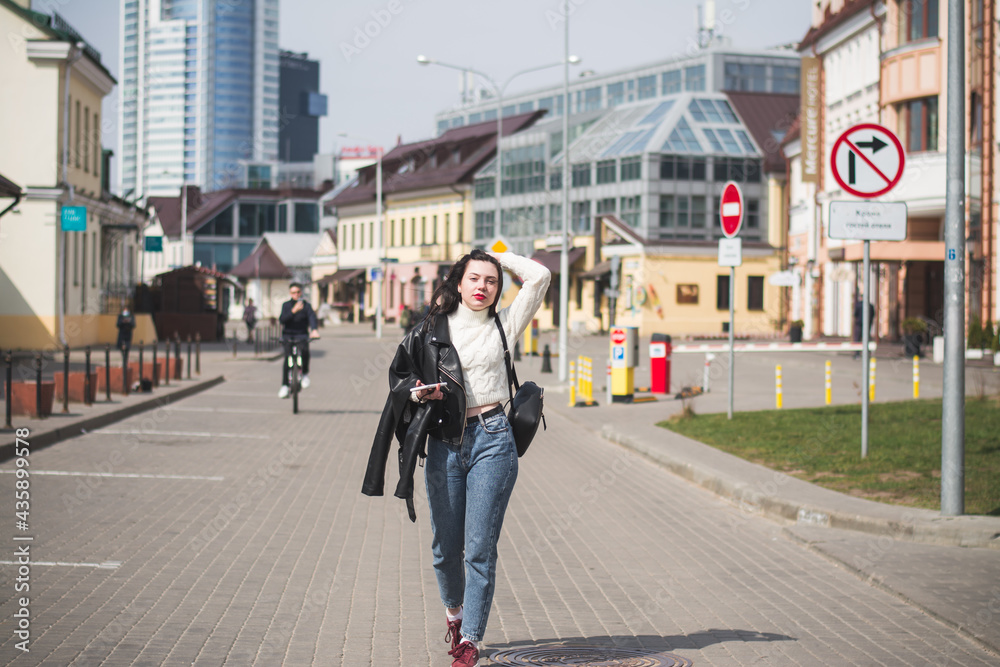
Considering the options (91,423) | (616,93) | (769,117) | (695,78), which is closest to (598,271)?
(769,117)

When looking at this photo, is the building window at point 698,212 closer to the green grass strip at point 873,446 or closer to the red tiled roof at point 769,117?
the red tiled roof at point 769,117

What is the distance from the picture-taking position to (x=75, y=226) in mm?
34000

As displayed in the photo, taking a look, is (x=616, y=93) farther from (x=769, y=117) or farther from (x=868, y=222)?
(x=868, y=222)

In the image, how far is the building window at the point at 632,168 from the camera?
205 feet

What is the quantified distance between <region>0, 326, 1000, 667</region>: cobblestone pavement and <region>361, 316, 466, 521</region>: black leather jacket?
915mm

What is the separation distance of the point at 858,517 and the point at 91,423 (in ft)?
34.6

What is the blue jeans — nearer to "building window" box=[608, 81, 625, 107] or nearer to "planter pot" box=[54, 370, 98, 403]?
"planter pot" box=[54, 370, 98, 403]

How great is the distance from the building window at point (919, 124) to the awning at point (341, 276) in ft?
179

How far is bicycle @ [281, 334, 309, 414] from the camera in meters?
18.4

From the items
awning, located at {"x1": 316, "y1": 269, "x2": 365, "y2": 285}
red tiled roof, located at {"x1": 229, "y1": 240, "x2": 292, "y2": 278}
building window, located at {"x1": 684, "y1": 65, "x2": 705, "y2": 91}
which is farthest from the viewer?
red tiled roof, located at {"x1": 229, "y1": 240, "x2": 292, "y2": 278}

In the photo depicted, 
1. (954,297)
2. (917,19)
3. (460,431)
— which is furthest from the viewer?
(917,19)

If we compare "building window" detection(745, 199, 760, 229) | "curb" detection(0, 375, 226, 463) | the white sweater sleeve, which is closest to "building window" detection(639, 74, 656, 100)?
"building window" detection(745, 199, 760, 229)

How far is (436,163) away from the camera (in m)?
82.1

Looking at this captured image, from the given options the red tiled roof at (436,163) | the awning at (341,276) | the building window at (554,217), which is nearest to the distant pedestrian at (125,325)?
the building window at (554,217)
